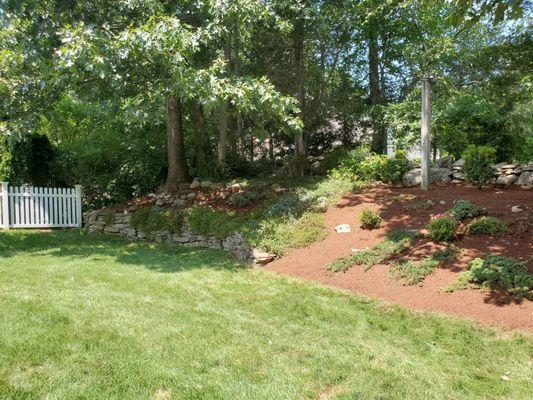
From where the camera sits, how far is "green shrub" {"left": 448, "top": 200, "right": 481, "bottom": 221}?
5.97 meters

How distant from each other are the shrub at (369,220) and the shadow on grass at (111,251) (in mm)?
2023

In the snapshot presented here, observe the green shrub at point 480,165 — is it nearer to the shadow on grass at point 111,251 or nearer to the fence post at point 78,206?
the shadow on grass at point 111,251

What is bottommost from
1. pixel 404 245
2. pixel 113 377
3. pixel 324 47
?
pixel 113 377

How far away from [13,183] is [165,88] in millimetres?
6107

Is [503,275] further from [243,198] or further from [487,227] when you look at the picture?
[243,198]

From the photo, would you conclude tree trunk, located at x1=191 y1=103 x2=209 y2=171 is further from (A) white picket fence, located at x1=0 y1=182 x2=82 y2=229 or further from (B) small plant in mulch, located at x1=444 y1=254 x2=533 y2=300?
(B) small plant in mulch, located at x1=444 y1=254 x2=533 y2=300

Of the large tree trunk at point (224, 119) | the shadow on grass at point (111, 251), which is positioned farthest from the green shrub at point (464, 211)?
Answer: the large tree trunk at point (224, 119)

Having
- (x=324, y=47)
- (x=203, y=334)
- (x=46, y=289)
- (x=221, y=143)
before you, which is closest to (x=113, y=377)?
(x=203, y=334)

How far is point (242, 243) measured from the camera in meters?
7.37

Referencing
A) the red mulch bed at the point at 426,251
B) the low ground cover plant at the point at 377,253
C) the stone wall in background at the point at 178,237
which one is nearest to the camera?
the red mulch bed at the point at 426,251

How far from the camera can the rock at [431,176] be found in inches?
341

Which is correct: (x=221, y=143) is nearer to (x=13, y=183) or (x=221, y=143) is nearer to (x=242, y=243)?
(x=242, y=243)

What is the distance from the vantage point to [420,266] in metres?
5.06

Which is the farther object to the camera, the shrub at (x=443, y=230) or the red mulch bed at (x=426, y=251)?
the shrub at (x=443, y=230)
